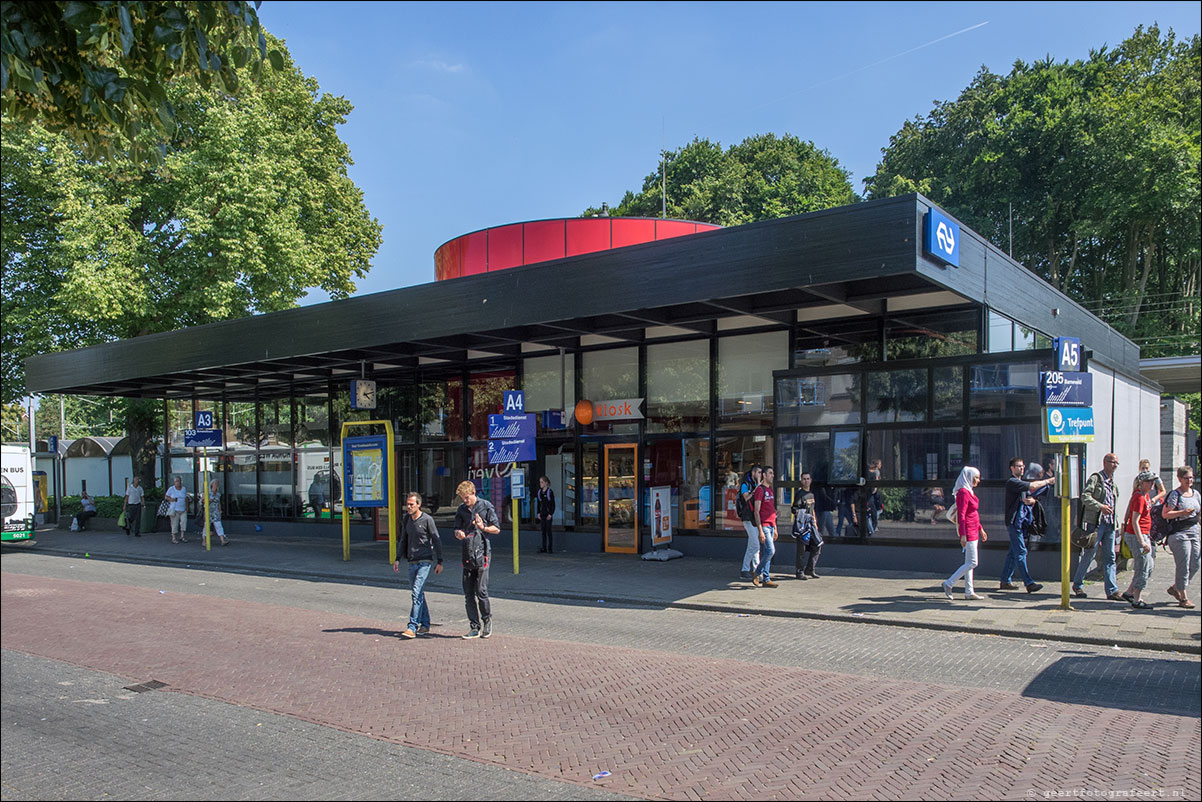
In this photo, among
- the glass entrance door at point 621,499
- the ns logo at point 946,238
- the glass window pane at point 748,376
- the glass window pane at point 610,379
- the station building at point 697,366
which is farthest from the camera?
the glass window pane at point 610,379

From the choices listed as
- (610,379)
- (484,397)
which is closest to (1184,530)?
(610,379)

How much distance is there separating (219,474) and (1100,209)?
3227 cm

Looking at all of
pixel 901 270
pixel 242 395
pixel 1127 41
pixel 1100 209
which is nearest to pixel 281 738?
pixel 901 270

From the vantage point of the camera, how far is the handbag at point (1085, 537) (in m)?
10.8

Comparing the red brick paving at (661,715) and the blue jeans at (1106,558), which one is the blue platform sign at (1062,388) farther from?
the red brick paving at (661,715)

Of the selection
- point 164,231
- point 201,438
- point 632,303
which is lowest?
point 201,438

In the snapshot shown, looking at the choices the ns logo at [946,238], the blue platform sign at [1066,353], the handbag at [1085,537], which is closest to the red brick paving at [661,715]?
the handbag at [1085,537]

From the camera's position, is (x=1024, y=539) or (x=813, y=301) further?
(x=813, y=301)

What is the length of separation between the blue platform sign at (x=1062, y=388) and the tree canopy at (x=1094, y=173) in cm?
2443

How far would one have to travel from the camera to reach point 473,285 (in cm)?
1414

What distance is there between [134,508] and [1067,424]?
24.3m

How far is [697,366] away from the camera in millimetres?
16281

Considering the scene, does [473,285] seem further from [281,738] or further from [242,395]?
[242,395]

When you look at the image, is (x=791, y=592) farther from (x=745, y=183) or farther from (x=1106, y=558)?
(x=745, y=183)
